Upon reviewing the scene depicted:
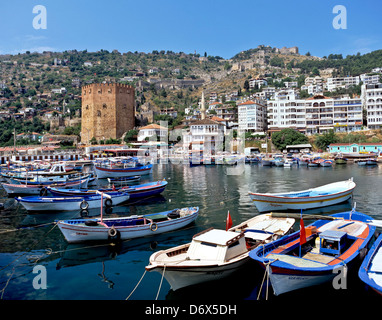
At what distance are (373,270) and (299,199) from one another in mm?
9161

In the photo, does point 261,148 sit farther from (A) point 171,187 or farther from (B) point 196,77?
(B) point 196,77

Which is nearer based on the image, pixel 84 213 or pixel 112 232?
pixel 112 232

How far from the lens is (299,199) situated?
16328mm

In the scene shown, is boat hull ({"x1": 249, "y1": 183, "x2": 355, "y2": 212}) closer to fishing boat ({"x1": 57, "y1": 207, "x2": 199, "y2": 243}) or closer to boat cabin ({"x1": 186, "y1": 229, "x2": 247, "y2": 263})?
fishing boat ({"x1": 57, "y1": 207, "x2": 199, "y2": 243})

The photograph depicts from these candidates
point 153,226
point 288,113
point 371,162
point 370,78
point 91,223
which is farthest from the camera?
point 370,78

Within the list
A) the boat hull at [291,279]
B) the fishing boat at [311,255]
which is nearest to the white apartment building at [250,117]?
the fishing boat at [311,255]

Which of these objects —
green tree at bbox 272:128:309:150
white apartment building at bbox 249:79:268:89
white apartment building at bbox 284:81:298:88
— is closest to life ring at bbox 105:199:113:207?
green tree at bbox 272:128:309:150

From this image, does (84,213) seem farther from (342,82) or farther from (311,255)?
(342,82)

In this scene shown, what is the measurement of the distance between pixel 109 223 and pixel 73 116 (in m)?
81.2

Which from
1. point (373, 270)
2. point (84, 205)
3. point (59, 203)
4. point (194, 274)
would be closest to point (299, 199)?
→ point (373, 270)

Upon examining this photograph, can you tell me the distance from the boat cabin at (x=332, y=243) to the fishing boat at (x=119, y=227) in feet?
20.5

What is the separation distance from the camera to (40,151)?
5712 cm

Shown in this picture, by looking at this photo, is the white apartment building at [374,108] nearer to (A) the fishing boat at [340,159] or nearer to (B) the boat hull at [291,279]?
(A) the fishing boat at [340,159]

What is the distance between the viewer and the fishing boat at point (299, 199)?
16.1m
